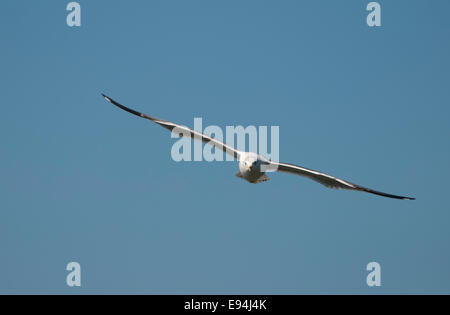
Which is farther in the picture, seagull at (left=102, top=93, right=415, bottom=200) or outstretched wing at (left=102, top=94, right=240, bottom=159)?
outstretched wing at (left=102, top=94, right=240, bottom=159)

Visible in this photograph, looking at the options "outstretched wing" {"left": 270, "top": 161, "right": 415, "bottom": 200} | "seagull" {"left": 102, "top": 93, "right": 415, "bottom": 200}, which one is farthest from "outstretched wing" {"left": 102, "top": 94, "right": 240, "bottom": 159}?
"outstretched wing" {"left": 270, "top": 161, "right": 415, "bottom": 200}

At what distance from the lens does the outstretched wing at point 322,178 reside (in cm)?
3061

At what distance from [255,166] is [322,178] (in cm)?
401

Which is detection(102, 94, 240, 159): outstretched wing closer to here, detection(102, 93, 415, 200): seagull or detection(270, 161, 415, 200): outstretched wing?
detection(102, 93, 415, 200): seagull

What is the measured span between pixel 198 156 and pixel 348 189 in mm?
7413

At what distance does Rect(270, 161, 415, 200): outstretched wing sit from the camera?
100 feet

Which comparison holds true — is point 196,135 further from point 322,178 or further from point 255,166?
point 322,178

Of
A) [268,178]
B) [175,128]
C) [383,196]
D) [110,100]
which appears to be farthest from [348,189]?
[110,100]

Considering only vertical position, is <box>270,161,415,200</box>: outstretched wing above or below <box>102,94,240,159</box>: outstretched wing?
below

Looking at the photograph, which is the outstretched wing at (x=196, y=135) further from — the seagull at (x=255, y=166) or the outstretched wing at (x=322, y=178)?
the outstretched wing at (x=322, y=178)
